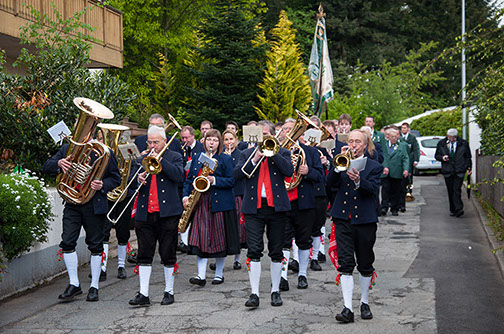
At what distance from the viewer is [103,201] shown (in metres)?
7.81

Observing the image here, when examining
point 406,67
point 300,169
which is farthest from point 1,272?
point 406,67

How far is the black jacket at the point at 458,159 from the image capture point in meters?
15.1

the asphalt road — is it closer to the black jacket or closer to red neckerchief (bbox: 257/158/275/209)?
the black jacket

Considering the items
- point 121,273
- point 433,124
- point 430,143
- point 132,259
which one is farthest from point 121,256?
point 433,124

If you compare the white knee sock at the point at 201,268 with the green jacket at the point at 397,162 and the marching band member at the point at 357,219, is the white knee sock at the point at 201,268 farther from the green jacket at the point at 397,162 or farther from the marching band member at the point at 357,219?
the green jacket at the point at 397,162

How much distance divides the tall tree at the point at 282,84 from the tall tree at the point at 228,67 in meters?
0.37

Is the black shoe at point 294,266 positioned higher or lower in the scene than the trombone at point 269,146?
lower

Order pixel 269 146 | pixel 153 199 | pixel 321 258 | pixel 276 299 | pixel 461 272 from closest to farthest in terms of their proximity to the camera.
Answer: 1. pixel 269 146
2. pixel 276 299
3. pixel 153 199
4. pixel 461 272
5. pixel 321 258

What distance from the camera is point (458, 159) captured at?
15117mm

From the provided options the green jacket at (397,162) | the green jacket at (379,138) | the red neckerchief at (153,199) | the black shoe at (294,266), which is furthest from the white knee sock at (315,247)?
the green jacket at (397,162)

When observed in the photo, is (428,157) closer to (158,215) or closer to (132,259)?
(132,259)

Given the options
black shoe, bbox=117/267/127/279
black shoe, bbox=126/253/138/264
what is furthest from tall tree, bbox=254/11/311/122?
black shoe, bbox=117/267/127/279

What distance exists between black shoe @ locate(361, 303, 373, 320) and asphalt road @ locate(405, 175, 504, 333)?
69 cm

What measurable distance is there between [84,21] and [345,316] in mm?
13234
